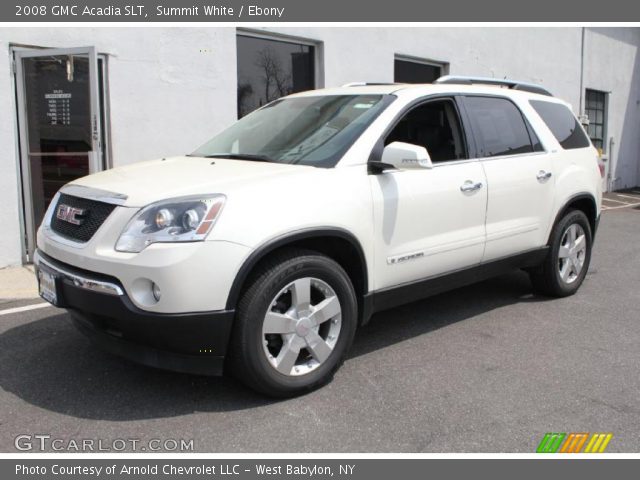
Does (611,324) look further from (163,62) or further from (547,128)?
(163,62)

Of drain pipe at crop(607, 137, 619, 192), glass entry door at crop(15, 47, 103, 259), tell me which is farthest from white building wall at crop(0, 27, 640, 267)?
drain pipe at crop(607, 137, 619, 192)

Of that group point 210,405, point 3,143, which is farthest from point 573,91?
point 210,405

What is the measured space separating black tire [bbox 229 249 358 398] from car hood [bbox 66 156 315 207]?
1.56ft

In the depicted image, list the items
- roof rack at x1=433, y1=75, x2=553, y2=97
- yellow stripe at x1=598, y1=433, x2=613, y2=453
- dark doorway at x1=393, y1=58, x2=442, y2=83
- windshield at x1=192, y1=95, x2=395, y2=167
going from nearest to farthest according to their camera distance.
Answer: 1. yellow stripe at x1=598, y1=433, x2=613, y2=453
2. windshield at x1=192, y1=95, x2=395, y2=167
3. roof rack at x1=433, y1=75, x2=553, y2=97
4. dark doorway at x1=393, y1=58, x2=442, y2=83

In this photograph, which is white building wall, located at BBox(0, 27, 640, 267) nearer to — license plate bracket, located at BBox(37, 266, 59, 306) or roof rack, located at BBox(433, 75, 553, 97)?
license plate bracket, located at BBox(37, 266, 59, 306)

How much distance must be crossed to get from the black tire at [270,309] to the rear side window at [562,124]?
2.81m

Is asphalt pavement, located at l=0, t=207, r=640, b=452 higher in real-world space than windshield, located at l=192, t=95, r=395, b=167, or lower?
lower

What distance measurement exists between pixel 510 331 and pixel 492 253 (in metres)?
0.61

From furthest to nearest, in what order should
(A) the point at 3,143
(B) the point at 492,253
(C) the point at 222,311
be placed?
(A) the point at 3,143, (B) the point at 492,253, (C) the point at 222,311

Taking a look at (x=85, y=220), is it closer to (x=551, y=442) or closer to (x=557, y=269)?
(x=551, y=442)

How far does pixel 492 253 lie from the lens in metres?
4.83

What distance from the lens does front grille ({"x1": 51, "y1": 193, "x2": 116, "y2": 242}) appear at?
3.44 meters

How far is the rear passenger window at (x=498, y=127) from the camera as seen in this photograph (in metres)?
4.78
